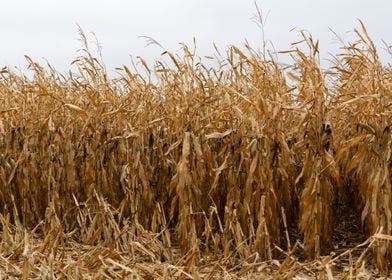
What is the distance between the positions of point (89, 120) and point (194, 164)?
115cm

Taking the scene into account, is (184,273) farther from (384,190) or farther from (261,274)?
(384,190)

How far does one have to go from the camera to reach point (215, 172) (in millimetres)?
4789

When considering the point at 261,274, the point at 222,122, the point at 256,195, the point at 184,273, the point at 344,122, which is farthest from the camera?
the point at 344,122

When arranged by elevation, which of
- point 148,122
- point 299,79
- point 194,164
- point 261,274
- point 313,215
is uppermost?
point 299,79

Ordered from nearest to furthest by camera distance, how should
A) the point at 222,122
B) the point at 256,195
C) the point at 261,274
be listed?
the point at 261,274 → the point at 256,195 → the point at 222,122

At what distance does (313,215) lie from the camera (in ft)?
14.4

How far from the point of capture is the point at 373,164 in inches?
169

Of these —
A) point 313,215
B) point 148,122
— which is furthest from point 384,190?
point 148,122

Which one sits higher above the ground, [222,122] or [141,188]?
[222,122]

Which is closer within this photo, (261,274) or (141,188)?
(261,274)

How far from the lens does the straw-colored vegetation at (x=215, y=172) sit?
13.8 ft

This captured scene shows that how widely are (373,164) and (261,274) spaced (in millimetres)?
1070

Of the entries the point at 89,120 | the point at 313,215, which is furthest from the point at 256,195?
the point at 89,120

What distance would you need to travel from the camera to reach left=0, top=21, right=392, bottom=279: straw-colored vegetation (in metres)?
4.19
